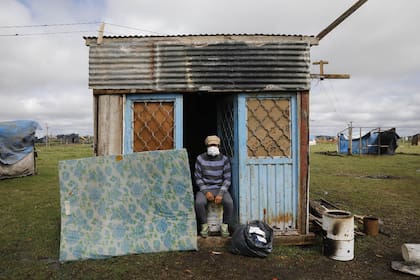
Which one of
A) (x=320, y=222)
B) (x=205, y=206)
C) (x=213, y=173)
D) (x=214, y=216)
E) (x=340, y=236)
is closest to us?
(x=340, y=236)

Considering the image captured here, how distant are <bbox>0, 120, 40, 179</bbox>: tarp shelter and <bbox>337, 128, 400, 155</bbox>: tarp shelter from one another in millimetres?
22255

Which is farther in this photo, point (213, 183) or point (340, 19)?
point (213, 183)

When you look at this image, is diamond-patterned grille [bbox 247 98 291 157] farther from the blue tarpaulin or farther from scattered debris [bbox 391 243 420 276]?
the blue tarpaulin

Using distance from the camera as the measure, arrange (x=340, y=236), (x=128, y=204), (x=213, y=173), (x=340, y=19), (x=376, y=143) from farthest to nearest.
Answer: (x=376, y=143), (x=213, y=173), (x=340, y=19), (x=128, y=204), (x=340, y=236)

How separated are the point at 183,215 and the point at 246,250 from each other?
1.05 m

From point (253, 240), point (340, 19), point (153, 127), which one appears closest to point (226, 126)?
point (153, 127)

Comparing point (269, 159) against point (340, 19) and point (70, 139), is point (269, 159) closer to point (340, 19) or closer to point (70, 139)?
point (340, 19)

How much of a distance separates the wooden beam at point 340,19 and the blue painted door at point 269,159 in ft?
3.68

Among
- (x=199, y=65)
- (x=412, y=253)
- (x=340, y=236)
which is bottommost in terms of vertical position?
(x=412, y=253)

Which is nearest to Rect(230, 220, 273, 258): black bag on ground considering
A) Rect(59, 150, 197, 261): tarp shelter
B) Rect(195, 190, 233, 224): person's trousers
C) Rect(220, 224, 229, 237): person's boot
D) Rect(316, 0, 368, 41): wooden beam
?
Rect(220, 224, 229, 237): person's boot

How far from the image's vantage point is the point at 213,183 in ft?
17.4

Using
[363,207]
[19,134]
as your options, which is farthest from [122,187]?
[19,134]

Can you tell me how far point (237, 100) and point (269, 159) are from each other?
3.62 ft

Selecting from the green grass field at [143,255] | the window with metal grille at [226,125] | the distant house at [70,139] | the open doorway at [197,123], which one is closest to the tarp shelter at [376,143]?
the green grass field at [143,255]
